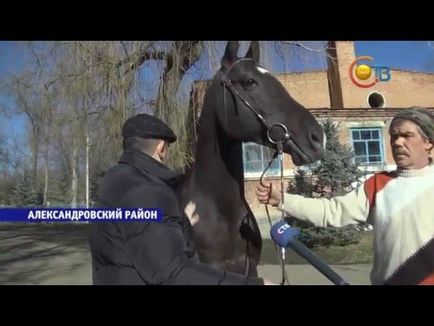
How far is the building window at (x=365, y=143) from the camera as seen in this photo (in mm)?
4677

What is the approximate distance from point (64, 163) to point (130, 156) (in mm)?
2926

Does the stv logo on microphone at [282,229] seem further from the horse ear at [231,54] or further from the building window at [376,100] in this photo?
the building window at [376,100]

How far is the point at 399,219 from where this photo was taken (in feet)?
5.59

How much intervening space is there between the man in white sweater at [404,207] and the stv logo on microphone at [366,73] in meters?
1.62

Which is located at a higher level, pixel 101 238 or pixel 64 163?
pixel 64 163

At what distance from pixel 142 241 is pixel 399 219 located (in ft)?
3.42

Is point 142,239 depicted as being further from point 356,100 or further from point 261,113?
point 356,100

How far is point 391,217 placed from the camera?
1.72m

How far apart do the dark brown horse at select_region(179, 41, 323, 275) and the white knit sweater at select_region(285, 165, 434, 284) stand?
0.29m

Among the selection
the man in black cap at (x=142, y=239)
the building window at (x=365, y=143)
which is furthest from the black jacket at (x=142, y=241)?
the building window at (x=365, y=143)

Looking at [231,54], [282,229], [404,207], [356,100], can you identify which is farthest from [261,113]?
[356,100]

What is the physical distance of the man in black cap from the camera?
1341 mm

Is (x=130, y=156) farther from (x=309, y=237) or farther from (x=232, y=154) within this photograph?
(x=309, y=237)
